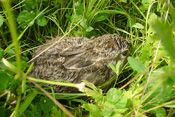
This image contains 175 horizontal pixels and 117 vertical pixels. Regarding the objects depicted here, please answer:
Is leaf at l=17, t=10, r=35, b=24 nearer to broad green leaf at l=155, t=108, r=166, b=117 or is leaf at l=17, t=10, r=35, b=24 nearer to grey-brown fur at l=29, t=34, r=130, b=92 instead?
grey-brown fur at l=29, t=34, r=130, b=92

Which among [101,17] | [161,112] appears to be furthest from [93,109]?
[101,17]

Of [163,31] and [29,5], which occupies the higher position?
[163,31]

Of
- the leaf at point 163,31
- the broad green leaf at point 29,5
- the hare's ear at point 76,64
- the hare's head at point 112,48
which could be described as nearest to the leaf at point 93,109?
the hare's ear at point 76,64

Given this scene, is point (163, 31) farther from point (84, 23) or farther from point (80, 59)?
point (84, 23)

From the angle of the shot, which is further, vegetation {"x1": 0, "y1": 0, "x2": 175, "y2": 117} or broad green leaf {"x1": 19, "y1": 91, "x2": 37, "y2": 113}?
vegetation {"x1": 0, "y1": 0, "x2": 175, "y2": 117}

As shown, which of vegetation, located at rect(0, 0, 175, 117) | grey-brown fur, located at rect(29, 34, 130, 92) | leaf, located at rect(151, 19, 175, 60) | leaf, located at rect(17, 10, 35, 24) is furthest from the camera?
leaf, located at rect(17, 10, 35, 24)

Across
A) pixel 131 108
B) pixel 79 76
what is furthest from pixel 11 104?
pixel 131 108

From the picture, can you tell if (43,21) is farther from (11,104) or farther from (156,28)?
(156,28)

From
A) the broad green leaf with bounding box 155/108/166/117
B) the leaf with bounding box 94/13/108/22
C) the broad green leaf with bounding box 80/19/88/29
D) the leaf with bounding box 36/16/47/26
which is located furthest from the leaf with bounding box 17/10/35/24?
the broad green leaf with bounding box 155/108/166/117
